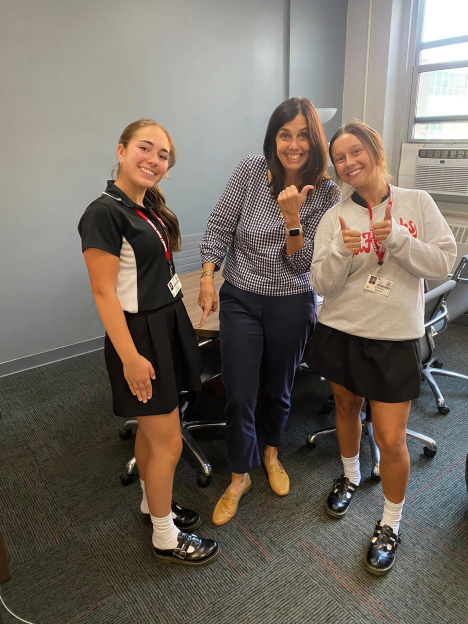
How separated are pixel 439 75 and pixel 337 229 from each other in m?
3.37

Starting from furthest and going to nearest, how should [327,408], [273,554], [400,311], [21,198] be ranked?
[21,198]
[327,408]
[273,554]
[400,311]

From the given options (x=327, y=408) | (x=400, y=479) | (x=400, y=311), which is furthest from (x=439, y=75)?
(x=400, y=479)

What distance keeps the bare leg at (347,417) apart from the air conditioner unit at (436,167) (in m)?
2.77

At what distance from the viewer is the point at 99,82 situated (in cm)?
297

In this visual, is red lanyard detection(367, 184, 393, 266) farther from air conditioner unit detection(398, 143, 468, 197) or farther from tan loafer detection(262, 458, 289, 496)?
air conditioner unit detection(398, 143, 468, 197)

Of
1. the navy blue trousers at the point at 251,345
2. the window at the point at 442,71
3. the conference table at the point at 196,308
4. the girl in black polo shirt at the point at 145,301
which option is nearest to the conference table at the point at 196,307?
the conference table at the point at 196,308

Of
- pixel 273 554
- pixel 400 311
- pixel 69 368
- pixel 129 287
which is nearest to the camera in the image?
pixel 129 287

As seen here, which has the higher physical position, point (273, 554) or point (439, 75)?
point (439, 75)

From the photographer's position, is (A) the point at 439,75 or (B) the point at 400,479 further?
(A) the point at 439,75

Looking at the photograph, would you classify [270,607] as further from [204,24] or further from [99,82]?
[204,24]

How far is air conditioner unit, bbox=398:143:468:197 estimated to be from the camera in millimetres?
3686

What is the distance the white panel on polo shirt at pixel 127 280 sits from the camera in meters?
1.24

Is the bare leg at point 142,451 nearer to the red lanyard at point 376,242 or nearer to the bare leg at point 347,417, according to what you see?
the bare leg at point 347,417

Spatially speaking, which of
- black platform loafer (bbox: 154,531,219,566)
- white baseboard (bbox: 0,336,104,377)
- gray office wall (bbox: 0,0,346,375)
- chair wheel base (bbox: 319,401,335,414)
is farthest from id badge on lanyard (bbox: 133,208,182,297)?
white baseboard (bbox: 0,336,104,377)
